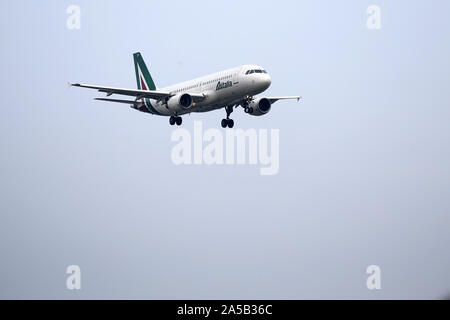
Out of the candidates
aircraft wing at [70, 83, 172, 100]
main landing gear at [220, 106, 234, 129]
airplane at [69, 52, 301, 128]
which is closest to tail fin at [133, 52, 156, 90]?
airplane at [69, 52, 301, 128]

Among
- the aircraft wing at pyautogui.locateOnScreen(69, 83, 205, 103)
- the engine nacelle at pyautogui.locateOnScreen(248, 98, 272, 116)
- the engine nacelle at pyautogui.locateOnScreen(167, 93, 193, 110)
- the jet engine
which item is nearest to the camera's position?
the engine nacelle at pyautogui.locateOnScreen(167, 93, 193, 110)

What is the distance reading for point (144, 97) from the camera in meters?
98.2

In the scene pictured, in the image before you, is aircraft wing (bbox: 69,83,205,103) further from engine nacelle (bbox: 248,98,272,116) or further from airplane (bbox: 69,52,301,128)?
engine nacelle (bbox: 248,98,272,116)

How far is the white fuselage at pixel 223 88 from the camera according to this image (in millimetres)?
90125

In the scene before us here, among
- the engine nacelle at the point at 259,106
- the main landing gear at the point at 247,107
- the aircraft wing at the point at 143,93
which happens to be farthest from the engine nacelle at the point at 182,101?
the engine nacelle at the point at 259,106

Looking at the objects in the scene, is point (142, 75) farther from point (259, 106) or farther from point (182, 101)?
point (259, 106)

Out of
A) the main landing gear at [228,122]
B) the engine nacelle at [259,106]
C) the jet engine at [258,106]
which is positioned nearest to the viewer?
the jet engine at [258,106]

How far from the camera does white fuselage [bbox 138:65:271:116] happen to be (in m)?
90.1

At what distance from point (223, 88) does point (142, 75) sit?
A: 21.1 m

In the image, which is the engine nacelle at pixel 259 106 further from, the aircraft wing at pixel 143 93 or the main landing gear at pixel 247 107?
the aircraft wing at pixel 143 93
